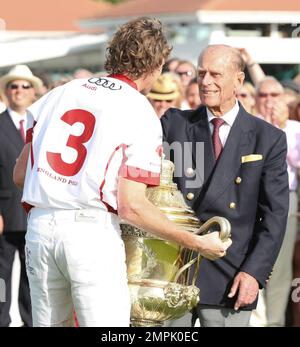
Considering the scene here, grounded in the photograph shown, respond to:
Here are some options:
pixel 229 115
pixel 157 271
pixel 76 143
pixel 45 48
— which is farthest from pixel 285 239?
pixel 45 48

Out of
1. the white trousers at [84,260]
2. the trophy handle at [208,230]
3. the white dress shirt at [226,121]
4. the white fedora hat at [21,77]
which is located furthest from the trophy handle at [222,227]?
the white fedora hat at [21,77]

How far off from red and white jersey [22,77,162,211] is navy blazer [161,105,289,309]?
1212mm

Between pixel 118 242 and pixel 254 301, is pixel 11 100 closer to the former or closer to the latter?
pixel 254 301

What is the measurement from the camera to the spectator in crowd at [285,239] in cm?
1025

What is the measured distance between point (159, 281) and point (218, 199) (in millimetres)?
1042

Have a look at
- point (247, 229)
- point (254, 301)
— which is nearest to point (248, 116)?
point (247, 229)

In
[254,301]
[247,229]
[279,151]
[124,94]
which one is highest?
[124,94]

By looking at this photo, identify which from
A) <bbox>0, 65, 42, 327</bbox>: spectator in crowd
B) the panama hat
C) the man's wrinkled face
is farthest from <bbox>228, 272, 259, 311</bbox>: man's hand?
the panama hat

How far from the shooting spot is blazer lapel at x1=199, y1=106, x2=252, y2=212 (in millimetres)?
6273

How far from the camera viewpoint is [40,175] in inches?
201

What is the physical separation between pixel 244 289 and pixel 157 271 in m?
1.02

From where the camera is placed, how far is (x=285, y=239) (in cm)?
1038


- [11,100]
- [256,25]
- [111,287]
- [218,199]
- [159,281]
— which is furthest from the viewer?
[256,25]

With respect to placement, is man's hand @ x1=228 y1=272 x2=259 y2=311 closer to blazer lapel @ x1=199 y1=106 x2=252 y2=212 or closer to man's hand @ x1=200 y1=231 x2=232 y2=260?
blazer lapel @ x1=199 y1=106 x2=252 y2=212
